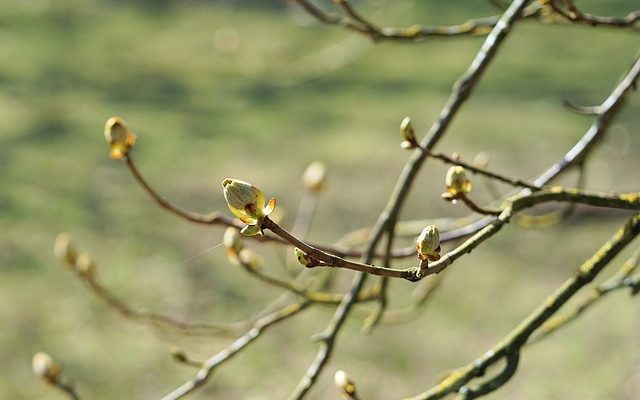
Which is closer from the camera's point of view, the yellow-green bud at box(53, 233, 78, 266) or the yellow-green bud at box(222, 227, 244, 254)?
the yellow-green bud at box(222, 227, 244, 254)

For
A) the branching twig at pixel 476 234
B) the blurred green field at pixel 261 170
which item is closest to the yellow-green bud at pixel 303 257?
the branching twig at pixel 476 234

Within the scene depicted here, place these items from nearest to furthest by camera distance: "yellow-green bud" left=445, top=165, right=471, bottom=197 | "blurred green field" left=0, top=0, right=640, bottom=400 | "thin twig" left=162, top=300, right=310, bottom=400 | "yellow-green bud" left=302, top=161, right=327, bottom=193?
1. "yellow-green bud" left=445, top=165, right=471, bottom=197
2. "thin twig" left=162, top=300, right=310, bottom=400
3. "yellow-green bud" left=302, top=161, right=327, bottom=193
4. "blurred green field" left=0, top=0, right=640, bottom=400

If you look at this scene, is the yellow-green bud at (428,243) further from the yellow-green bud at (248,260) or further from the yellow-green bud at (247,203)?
the yellow-green bud at (248,260)

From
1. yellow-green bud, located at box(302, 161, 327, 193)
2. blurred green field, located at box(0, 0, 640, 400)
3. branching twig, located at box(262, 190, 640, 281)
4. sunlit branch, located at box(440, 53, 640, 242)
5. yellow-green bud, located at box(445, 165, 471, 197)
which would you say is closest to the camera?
branching twig, located at box(262, 190, 640, 281)

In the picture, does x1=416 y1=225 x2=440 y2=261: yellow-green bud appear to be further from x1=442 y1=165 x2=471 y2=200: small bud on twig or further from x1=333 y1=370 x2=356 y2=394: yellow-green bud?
x1=333 y1=370 x2=356 y2=394: yellow-green bud

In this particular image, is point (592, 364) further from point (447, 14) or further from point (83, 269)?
point (447, 14)

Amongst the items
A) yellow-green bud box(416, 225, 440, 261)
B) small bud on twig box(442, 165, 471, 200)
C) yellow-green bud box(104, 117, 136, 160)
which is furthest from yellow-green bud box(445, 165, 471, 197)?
yellow-green bud box(104, 117, 136, 160)

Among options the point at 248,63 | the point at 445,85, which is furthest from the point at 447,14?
the point at 248,63
